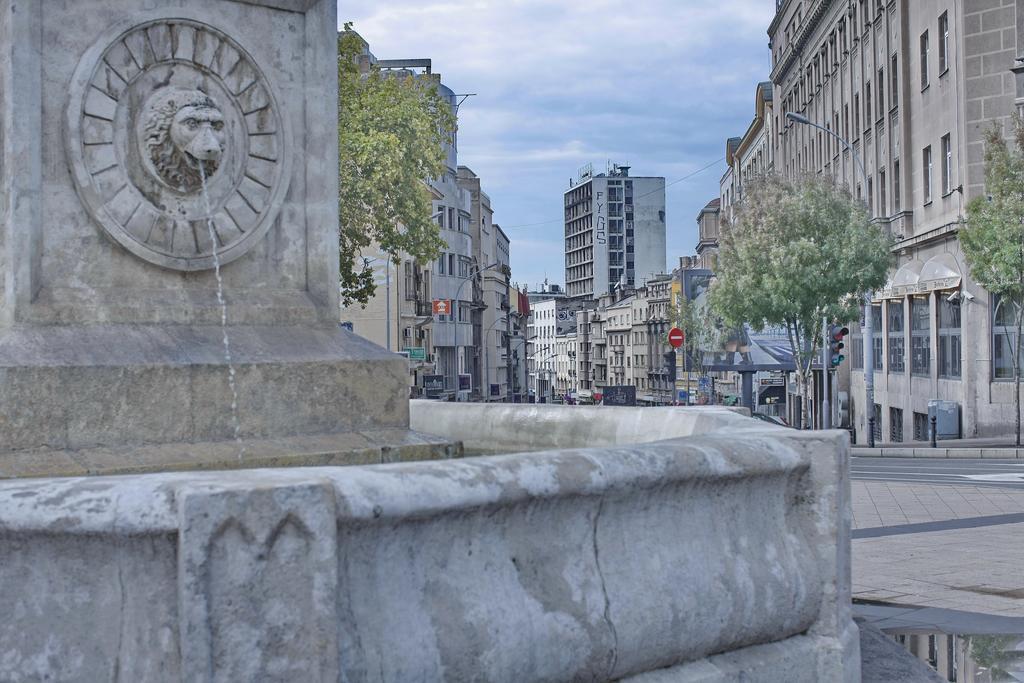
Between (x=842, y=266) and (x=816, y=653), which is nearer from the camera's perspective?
(x=816, y=653)

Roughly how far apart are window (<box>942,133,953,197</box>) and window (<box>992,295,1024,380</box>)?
4674mm

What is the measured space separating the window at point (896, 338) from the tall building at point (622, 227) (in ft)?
449

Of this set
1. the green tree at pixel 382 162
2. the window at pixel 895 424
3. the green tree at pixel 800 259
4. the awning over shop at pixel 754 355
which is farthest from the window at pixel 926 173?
the green tree at pixel 382 162

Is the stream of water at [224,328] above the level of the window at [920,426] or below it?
above

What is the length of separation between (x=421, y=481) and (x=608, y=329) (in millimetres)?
159016

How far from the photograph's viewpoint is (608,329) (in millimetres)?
162000

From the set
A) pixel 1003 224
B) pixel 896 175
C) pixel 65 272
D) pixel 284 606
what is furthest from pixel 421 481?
pixel 896 175

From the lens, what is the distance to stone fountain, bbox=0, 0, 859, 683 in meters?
3.16

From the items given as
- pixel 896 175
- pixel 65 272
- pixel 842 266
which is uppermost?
pixel 896 175

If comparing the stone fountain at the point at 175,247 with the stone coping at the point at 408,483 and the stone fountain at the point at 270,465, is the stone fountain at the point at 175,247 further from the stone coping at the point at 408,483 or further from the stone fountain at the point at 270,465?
the stone coping at the point at 408,483

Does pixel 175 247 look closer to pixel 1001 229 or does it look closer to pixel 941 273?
pixel 1001 229

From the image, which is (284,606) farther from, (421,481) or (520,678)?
(520,678)

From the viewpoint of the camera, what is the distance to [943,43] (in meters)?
38.5

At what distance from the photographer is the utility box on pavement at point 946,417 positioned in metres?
35.5
